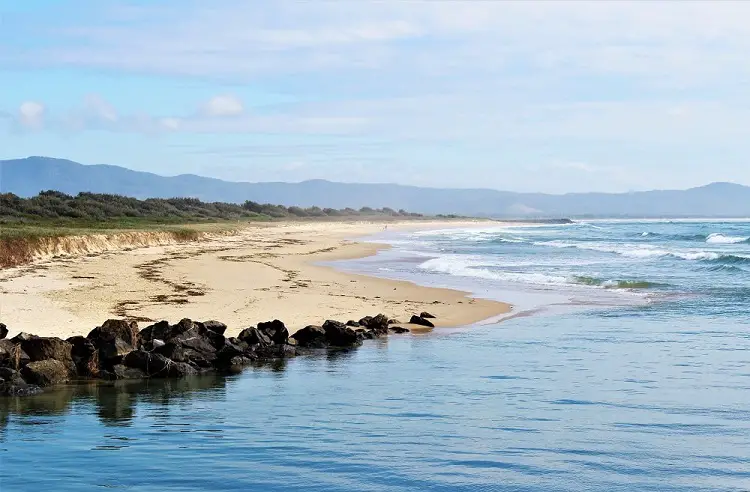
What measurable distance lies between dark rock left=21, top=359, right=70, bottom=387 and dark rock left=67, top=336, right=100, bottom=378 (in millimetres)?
387

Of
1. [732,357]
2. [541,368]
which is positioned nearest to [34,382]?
[541,368]

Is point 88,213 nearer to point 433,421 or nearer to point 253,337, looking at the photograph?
point 253,337

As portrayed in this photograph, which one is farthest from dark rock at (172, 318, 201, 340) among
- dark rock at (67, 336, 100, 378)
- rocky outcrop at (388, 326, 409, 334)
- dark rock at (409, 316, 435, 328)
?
dark rock at (409, 316, 435, 328)

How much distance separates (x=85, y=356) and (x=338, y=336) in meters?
5.14

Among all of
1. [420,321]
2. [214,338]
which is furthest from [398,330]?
[214,338]

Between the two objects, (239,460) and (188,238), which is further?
(188,238)

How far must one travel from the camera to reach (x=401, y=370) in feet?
47.3

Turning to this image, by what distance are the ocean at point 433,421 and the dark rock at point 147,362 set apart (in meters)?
0.50

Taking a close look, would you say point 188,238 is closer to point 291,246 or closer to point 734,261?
point 291,246

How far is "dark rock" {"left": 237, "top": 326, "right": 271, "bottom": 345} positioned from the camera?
634 inches

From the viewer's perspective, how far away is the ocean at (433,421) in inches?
339

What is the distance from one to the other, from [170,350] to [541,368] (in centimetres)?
618

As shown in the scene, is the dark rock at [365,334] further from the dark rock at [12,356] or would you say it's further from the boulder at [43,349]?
the dark rock at [12,356]

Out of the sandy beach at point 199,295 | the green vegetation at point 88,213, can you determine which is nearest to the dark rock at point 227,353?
the sandy beach at point 199,295
